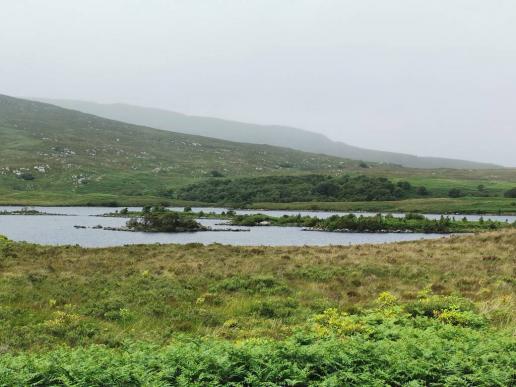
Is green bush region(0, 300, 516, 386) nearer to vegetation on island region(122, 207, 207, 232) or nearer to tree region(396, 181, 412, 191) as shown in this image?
vegetation on island region(122, 207, 207, 232)

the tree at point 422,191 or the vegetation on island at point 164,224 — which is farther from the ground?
the tree at point 422,191

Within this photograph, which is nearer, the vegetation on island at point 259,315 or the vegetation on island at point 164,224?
the vegetation on island at point 259,315

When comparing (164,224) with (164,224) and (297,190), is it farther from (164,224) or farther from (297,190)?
(297,190)

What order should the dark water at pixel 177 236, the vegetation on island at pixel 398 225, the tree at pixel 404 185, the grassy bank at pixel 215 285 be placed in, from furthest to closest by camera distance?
the tree at pixel 404 185, the vegetation on island at pixel 398 225, the dark water at pixel 177 236, the grassy bank at pixel 215 285

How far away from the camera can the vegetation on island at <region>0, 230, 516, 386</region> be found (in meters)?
9.82

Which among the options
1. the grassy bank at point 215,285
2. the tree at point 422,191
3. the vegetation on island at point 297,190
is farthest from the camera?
the tree at point 422,191

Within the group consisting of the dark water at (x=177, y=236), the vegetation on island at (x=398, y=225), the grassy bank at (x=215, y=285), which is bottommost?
the dark water at (x=177, y=236)

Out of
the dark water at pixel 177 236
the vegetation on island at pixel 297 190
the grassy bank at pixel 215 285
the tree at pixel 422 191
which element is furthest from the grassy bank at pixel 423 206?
the grassy bank at pixel 215 285

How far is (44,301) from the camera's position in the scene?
21203 mm

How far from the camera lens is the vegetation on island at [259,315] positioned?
9.82 meters

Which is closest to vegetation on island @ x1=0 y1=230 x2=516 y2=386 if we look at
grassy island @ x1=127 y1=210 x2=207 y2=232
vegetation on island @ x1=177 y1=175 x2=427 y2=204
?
grassy island @ x1=127 y1=210 x2=207 y2=232

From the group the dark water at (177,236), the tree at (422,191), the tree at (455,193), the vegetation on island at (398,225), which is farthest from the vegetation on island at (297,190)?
the dark water at (177,236)

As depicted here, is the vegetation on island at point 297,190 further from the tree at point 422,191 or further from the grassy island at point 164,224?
the grassy island at point 164,224

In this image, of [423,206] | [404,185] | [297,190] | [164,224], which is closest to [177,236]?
[164,224]
